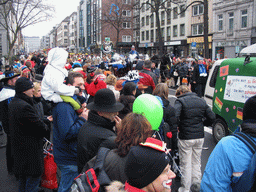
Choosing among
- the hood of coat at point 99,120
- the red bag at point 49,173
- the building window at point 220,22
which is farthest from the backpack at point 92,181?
the building window at point 220,22

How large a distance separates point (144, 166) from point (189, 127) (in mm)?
2792

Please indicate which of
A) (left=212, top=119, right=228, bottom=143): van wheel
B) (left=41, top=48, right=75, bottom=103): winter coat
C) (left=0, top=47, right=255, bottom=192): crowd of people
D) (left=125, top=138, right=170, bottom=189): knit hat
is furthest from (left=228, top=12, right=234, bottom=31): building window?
(left=125, top=138, right=170, bottom=189): knit hat

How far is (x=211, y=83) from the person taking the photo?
22.8 feet

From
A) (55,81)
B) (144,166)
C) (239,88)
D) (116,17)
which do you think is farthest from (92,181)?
(116,17)

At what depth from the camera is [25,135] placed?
3.36m

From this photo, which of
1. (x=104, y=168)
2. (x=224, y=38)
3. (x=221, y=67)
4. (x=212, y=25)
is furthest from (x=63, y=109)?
(x=212, y=25)

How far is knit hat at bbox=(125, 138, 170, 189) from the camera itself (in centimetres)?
151

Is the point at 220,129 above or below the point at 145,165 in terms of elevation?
below

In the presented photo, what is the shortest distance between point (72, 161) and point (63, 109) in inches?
27.1

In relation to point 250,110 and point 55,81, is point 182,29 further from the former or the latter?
point 250,110

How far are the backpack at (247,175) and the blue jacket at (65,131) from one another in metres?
1.77

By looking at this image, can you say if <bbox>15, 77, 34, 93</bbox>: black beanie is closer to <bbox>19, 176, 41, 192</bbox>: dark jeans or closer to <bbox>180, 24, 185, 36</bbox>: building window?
<bbox>19, 176, 41, 192</bbox>: dark jeans

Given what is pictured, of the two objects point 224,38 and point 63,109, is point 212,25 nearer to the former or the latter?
point 224,38

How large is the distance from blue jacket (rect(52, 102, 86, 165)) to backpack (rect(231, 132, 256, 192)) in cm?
177
